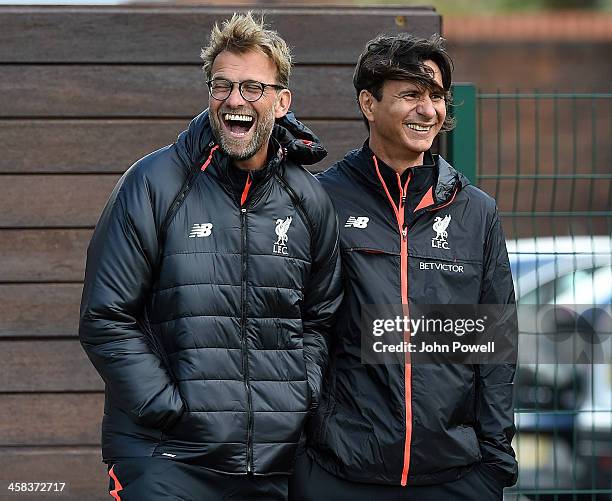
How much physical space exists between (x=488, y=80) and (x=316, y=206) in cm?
1136

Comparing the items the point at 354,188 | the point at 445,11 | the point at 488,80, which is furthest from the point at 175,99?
the point at 445,11

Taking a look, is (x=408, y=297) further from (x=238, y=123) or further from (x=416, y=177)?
(x=238, y=123)

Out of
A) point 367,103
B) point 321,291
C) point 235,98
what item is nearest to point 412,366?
point 321,291

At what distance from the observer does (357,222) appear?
12.6ft

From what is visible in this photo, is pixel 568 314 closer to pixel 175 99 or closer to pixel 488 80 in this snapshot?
pixel 175 99

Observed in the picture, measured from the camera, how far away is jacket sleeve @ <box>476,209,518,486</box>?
3.79 metres

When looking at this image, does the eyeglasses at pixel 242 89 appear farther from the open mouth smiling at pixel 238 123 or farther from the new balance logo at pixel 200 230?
the new balance logo at pixel 200 230

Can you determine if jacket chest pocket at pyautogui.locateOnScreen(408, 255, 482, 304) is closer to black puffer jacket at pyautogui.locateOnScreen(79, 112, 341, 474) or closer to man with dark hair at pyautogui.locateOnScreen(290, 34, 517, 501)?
man with dark hair at pyautogui.locateOnScreen(290, 34, 517, 501)

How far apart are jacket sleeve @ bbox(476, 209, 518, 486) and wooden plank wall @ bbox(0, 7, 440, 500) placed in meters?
1.46

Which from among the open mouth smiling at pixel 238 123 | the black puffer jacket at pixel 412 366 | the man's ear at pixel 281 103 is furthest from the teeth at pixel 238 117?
the black puffer jacket at pixel 412 366

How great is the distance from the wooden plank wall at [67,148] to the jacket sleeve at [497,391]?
4.80 ft

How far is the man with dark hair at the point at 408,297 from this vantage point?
12.1 feet

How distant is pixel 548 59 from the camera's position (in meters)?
14.4

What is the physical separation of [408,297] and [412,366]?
22cm
